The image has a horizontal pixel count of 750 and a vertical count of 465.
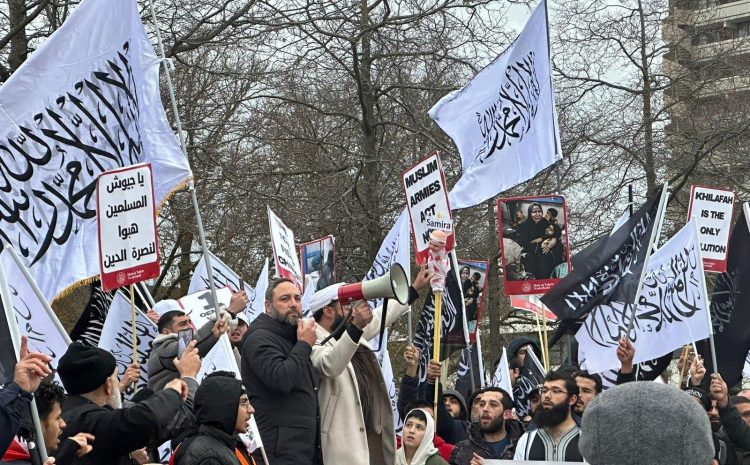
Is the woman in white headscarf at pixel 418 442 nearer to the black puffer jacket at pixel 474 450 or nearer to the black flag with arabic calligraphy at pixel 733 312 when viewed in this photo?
the black puffer jacket at pixel 474 450

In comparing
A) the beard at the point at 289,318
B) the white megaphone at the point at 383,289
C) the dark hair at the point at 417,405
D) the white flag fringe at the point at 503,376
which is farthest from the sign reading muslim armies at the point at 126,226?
the white flag fringe at the point at 503,376

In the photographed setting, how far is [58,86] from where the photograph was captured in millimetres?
6910

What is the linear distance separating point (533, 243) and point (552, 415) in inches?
146

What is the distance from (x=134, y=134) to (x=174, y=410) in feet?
8.28

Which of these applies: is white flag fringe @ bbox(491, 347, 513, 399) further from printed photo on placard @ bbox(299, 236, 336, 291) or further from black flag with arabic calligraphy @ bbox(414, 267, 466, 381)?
printed photo on placard @ bbox(299, 236, 336, 291)

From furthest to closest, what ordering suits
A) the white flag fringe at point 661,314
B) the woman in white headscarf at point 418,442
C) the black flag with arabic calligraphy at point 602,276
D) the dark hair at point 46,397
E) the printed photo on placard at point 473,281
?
the printed photo on placard at point 473,281 → the black flag with arabic calligraphy at point 602,276 → the white flag fringe at point 661,314 → the woman in white headscarf at point 418,442 → the dark hair at point 46,397

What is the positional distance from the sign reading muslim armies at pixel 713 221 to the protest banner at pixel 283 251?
3440 millimetres

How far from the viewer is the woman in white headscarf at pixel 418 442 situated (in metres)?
7.76

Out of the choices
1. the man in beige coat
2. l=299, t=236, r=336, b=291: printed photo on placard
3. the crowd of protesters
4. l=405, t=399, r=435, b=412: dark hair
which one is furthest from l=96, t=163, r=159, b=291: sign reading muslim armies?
l=299, t=236, r=336, b=291: printed photo on placard

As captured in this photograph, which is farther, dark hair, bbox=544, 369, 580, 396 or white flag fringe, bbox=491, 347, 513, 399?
white flag fringe, bbox=491, 347, 513, 399

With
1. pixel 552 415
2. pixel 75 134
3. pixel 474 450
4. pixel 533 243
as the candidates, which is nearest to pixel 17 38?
pixel 533 243

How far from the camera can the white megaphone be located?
20.2ft

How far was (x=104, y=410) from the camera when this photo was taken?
17.0 feet

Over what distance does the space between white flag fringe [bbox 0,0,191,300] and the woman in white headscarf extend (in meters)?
2.14
